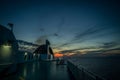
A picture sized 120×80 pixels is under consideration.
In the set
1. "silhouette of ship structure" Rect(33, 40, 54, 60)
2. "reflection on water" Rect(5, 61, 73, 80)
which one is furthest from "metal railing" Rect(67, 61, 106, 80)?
"silhouette of ship structure" Rect(33, 40, 54, 60)

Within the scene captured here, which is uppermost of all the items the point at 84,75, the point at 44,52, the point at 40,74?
the point at 44,52

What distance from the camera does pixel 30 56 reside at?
36406mm

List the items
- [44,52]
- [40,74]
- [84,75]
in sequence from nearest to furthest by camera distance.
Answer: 1. [84,75]
2. [40,74]
3. [44,52]

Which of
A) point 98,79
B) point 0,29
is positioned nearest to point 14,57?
point 0,29

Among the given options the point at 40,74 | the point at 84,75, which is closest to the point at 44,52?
the point at 40,74

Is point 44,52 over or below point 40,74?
over

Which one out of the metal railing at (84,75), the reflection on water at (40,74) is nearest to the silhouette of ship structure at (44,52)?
the reflection on water at (40,74)

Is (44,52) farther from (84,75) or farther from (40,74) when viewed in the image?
(84,75)

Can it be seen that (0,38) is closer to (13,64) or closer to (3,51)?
(3,51)

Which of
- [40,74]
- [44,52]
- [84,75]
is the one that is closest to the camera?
[84,75]

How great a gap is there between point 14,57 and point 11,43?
1.99 m

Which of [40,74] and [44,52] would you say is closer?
[40,74]

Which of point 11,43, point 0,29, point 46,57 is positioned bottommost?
point 46,57

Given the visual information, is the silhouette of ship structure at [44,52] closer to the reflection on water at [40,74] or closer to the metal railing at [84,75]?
the reflection on water at [40,74]
